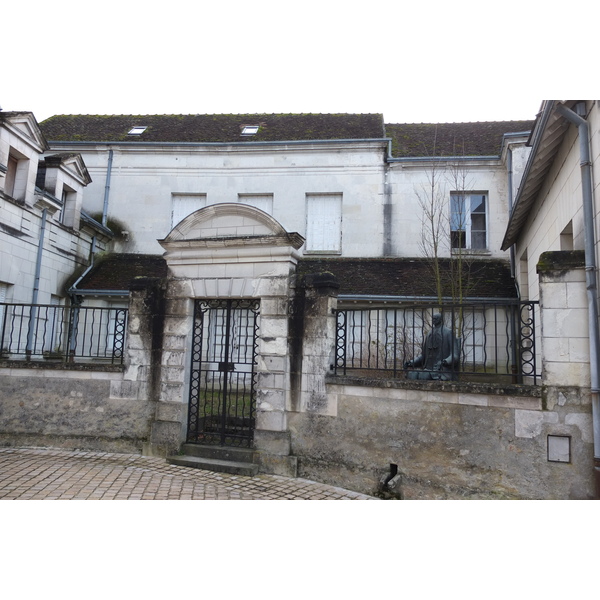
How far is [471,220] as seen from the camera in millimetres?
13352

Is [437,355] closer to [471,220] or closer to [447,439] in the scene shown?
[447,439]

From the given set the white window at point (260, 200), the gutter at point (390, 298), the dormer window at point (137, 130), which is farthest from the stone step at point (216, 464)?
the dormer window at point (137, 130)

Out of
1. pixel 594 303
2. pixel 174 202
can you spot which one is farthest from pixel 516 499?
pixel 174 202

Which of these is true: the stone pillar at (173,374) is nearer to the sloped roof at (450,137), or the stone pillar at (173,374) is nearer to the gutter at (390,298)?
the gutter at (390,298)

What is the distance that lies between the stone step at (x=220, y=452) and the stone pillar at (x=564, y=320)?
3796 millimetres

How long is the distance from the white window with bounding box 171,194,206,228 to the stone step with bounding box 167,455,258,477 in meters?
8.95

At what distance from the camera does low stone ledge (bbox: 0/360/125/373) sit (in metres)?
7.46

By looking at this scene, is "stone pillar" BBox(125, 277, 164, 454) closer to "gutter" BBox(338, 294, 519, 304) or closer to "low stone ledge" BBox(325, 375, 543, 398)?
"low stone ledge" BBox(325, 375, 543, 398)

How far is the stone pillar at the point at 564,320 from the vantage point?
191 inches

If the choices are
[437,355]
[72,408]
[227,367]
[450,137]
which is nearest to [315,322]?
[227,367]

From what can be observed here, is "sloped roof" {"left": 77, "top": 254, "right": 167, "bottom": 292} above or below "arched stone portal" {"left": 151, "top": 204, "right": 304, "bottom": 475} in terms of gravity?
above

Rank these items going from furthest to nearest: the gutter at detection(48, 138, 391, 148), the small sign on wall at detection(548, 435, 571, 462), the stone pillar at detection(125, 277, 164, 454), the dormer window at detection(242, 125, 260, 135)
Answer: the dormer window at detection(242, 125, 260, 135) → the gutter at detection(48, 138, 391, 148) → the stone pillar at detection(125, 277, 164, 454) → the small sign on wall at detection(548, 435, 571, 462)

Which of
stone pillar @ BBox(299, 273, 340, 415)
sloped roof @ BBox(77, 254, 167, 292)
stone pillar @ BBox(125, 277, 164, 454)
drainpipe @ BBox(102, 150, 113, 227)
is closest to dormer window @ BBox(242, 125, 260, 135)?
drainpipe @ BBox(102, 150, 113, 227)

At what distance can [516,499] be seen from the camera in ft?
16.2
